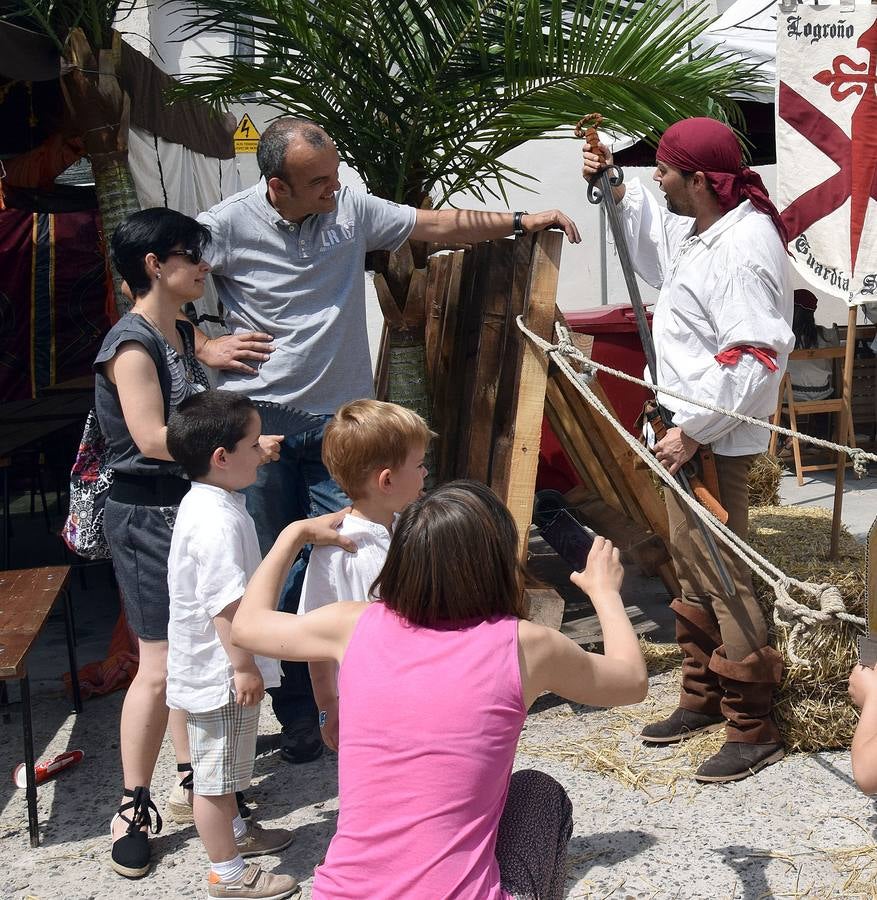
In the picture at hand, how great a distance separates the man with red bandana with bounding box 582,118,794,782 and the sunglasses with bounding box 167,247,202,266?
1.30 m

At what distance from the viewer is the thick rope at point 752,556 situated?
2.42 metres

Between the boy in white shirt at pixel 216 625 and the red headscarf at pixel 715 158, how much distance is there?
1.51 metres

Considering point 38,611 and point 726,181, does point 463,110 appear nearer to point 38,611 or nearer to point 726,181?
point 726,181

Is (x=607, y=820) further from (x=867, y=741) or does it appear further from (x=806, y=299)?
(x=806, y=299)

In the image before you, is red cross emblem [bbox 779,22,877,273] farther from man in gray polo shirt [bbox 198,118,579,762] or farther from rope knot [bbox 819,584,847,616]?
rope knot [bbox 819,584,847,616]

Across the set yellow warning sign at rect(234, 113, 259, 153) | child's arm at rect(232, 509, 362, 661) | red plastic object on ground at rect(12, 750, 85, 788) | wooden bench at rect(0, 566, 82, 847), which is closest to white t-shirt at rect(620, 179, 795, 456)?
child's arm at rect(232, 509, 362, 661)

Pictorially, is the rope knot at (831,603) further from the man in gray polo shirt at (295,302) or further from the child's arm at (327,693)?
the man in gray polo shirt at (295,302)

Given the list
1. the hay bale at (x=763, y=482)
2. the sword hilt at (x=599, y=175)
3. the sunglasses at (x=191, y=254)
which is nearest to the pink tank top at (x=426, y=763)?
the sunglasses at (x=191, y=254)

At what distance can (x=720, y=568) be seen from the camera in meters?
3.24

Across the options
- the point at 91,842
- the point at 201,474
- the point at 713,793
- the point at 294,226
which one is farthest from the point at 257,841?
the point at 294,226

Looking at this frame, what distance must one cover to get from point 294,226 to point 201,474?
106cm

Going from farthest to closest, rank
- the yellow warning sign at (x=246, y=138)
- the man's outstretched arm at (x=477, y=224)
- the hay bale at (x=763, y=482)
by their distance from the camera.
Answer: the yellow warning sign at (x=246, y=138)
the hay bale at (x=763, y=482)
the man's outstretched arm at (x=477, y=224)

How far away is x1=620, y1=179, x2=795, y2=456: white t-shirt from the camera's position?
9.87 ft

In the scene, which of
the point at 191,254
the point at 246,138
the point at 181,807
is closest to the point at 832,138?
the point at 191,254
